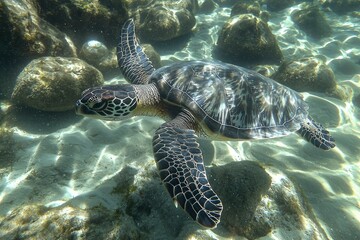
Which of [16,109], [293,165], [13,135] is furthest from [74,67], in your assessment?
[293,165]

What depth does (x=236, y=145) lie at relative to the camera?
5426 millimetres

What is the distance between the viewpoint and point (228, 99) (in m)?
4.37

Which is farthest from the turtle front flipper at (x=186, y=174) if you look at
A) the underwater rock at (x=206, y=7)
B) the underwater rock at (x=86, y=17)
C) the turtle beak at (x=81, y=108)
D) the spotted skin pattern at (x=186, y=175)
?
the underwater rock at (x=206, y=7)

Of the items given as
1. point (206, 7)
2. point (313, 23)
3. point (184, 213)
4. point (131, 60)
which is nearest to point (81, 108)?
point (184, 213)

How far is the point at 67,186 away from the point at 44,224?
128 cm

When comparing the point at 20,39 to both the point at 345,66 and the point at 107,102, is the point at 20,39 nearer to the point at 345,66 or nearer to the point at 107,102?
the point at 107,102


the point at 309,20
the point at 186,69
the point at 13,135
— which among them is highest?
the point at 186,69

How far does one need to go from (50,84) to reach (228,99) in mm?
3533

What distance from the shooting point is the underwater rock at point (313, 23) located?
11172 millimetres

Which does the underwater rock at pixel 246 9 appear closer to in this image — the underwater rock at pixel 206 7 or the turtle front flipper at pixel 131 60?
the underwater rock at pixel 206 7

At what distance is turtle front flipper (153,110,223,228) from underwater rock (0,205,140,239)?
716 millimetres

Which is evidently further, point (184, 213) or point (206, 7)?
point (206, 7)

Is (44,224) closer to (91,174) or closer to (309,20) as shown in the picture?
(91,174)

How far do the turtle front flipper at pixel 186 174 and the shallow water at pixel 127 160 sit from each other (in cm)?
55
